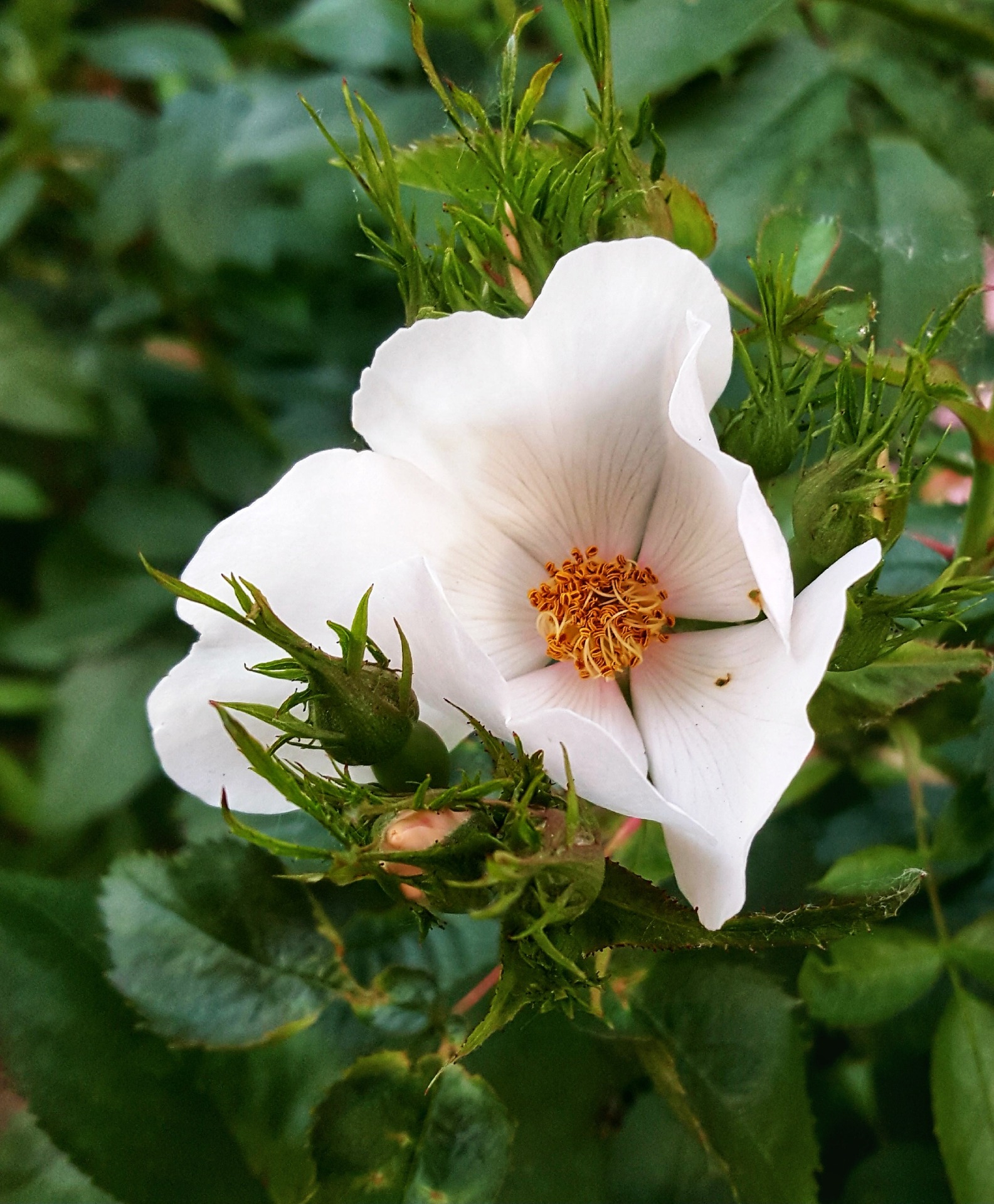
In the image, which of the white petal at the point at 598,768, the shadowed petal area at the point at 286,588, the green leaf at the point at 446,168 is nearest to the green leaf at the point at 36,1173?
the shadowed petal area at the point at 286,588

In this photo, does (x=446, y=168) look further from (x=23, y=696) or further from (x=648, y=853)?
(x=23, y=696)

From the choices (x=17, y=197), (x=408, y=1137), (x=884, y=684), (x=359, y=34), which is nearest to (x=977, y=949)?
(x=884, y=684)

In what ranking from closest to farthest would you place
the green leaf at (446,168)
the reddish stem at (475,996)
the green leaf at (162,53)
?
the green leaf at (446,168), the reddish stem at (475,996), the green leaf at (162,53)

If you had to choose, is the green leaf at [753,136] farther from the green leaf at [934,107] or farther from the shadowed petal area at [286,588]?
the shadowed petal area at [286,588]

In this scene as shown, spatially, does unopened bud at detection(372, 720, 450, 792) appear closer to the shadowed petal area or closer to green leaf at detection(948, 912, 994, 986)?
the shadowed petal area

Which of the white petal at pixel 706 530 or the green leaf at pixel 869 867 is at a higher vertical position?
the white petal at pixel 706 530

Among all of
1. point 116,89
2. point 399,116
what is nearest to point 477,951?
point 399,116

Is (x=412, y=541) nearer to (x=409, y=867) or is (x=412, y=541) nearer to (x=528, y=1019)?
(x=409, y=867)
